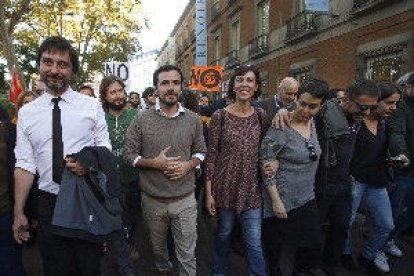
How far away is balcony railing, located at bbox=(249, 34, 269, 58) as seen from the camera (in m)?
17.5

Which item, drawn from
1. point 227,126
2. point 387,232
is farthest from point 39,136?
point 387,232

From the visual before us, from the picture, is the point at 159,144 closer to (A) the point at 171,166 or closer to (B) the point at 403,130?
(A) the point at 171,166

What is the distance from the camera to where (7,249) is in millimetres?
2689

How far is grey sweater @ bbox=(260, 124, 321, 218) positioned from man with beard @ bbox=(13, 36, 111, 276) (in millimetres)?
1544

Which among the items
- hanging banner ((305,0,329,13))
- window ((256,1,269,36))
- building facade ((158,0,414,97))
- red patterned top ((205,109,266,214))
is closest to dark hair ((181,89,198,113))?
red patterned top ((205,109,266,214))

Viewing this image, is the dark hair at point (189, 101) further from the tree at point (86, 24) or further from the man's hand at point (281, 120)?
the tree at point (86, 24)

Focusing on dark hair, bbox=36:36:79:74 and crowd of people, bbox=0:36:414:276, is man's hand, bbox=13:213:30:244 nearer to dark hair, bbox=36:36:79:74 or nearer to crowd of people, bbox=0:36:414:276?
crowd of people, bbox=0:36:414:276

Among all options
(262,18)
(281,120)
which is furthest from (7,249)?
(262,18)

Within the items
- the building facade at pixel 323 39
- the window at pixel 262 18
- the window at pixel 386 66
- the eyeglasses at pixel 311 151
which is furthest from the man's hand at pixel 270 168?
the window at pixel 262 18

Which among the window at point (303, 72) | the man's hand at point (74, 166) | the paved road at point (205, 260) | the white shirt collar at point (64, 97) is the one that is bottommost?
the paved road at point (205, 260)

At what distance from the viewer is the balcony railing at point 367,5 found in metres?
9.64

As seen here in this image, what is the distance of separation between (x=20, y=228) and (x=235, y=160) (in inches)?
70.2

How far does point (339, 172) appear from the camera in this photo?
142 inches

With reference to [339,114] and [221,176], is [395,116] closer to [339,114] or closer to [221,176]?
[339,114]
